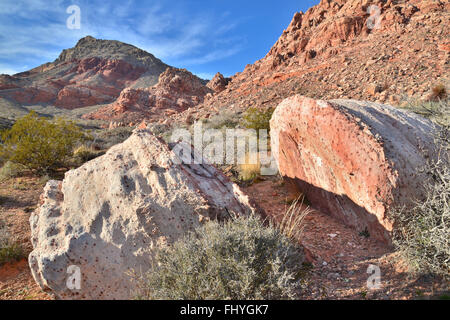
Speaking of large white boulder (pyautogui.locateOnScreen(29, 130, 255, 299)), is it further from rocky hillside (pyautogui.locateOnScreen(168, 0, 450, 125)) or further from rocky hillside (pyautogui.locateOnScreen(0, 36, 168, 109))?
rocky hillside (pyautogui.locateOnScreen(0, 36, 168, 109))

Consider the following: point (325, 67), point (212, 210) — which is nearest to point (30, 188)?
point (212, 210)

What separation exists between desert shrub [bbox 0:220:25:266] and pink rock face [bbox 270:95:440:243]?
476 centimetres

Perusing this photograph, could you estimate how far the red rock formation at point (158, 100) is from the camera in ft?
106

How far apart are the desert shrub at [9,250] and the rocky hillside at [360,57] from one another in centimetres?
1045

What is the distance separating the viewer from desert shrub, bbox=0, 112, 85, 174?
21.6ft

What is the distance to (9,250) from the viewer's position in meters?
3.62

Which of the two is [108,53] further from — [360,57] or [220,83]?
[360,57]

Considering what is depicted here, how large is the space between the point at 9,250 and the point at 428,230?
5.43 m

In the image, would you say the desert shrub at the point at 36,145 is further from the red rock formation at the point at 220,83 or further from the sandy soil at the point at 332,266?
the red rock formation at the point at 220,83

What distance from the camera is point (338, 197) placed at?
3.73 m

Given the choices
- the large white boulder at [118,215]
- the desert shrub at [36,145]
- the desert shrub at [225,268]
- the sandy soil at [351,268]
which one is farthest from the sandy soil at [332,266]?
the desert shrub at [36,145]

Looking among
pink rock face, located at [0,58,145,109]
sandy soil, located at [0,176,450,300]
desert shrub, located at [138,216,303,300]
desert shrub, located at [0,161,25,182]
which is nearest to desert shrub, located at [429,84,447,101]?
sandy soil, located at [0,176,450,300]

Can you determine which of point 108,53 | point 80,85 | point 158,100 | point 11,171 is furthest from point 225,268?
point 108,53
